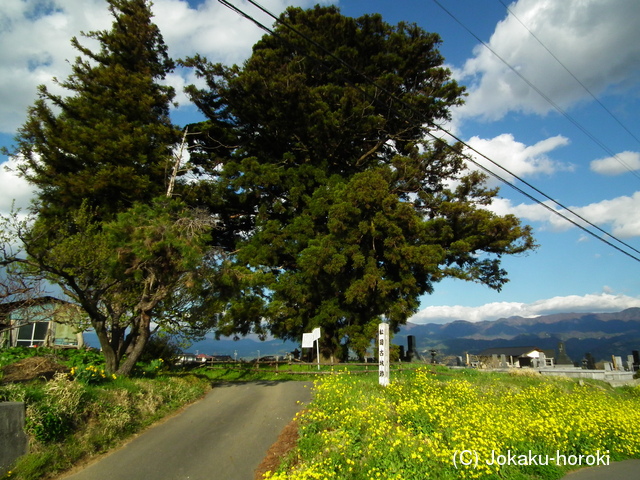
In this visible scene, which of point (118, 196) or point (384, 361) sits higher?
point (118, 196)

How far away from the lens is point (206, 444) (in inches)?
332

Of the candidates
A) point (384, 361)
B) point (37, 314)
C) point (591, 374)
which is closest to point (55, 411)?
point (37, 314)

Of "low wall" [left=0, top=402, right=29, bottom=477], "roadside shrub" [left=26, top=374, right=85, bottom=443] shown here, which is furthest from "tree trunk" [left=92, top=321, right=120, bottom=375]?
"low wall" [left=0, top=402, right=29, bottom=477]

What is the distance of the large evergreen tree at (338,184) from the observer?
19875 mm

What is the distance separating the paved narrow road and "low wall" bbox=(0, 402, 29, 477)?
88 cm

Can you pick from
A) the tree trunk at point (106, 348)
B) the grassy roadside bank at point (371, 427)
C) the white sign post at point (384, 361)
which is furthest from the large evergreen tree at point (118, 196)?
the white sign post at point (384, 361)

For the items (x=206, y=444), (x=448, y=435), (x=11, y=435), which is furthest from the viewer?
(x=206, y=444)

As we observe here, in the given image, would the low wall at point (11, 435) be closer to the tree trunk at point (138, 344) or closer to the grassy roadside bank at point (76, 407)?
the grassy roadside bank at point (76, 407)

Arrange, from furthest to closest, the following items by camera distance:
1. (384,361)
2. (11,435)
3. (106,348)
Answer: (384,361), (106,348), (11,435)

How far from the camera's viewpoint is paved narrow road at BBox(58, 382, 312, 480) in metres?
7.23

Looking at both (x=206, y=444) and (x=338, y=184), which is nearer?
(x=206, y=444)

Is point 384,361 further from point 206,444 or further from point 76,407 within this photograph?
point 76,407

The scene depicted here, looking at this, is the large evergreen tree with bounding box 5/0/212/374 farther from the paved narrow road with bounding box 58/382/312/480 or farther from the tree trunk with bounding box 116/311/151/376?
the paved narrow road with bounding box 58/382/312/480

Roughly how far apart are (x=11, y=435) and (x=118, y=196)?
14.2 meters
